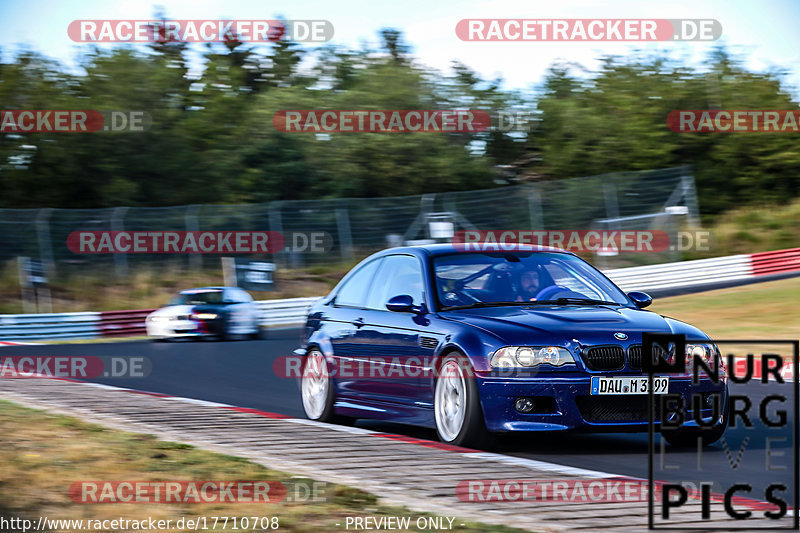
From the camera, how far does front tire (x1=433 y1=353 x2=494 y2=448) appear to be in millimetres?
7934

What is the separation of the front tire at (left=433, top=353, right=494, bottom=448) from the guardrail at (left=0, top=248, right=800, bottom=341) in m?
15.4

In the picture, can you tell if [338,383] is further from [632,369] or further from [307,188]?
[307,188]

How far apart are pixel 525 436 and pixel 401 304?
136 cm

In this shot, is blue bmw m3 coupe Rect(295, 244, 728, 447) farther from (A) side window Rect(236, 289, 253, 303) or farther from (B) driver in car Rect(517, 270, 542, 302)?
(A) side window Rect(236, 289, 253, 303)

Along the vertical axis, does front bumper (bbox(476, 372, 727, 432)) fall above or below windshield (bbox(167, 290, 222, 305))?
below

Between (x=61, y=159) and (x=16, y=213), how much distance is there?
10.9m

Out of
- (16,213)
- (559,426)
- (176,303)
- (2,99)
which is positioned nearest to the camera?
(559,426)

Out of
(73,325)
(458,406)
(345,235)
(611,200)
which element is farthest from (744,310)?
(458,406)

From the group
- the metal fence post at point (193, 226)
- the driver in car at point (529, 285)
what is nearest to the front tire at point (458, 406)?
the driver in car at point (529, 285)

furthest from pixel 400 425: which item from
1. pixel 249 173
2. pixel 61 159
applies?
pixel 249 173

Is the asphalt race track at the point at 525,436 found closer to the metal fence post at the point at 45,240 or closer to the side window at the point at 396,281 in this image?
the side window at the point at 396,281

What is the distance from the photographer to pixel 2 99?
40312 mm

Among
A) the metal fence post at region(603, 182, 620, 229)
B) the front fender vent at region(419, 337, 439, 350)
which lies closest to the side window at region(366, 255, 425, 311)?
the front fender vent at region(419, 337, 439, 350)

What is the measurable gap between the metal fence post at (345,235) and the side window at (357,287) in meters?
22.1
